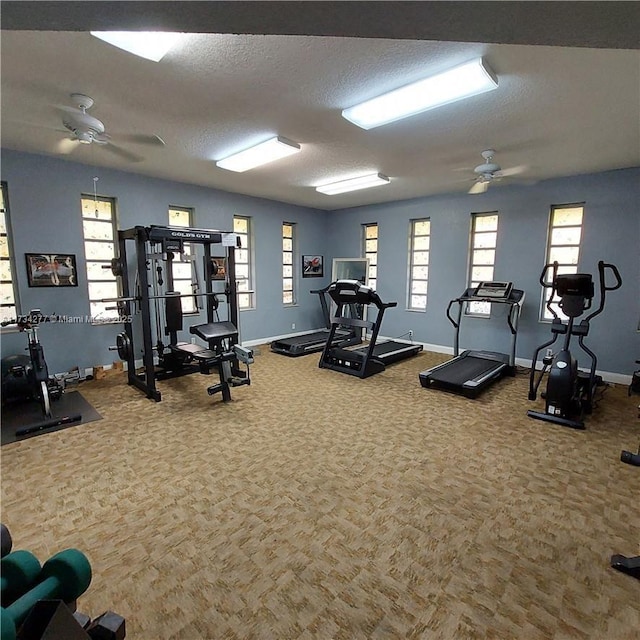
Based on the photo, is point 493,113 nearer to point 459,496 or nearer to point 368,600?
point 459,496

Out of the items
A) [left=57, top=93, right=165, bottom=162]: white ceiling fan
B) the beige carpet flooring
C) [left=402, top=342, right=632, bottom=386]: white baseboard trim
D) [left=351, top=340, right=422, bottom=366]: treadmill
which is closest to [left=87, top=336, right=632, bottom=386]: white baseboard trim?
[left=402, top=342, right=632, bottom=386]: white baseboard trim

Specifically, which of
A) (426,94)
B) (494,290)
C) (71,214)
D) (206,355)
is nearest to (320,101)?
(426,94)

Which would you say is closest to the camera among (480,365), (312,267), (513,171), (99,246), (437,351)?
(513,171)

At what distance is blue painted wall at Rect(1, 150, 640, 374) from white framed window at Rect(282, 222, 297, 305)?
17cm

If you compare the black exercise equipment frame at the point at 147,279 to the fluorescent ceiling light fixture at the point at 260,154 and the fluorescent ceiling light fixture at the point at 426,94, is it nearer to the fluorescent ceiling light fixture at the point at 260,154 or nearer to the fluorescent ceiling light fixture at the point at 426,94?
the fluorescent ceiling light fixture at the point at 260,154

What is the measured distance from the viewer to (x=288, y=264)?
7.52 meters

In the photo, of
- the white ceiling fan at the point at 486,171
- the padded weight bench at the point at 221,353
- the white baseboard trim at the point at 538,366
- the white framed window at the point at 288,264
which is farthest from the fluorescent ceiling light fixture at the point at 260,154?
the white baseboard trim at the point at 538,366

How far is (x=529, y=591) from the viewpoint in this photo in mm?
1675

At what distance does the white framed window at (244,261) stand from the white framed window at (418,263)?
315cm

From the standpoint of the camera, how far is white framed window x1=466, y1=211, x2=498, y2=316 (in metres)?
5.90

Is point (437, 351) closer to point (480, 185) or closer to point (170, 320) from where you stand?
point (480, 185)

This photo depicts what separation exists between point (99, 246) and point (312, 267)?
4202mm

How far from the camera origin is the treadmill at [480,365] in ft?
14.4

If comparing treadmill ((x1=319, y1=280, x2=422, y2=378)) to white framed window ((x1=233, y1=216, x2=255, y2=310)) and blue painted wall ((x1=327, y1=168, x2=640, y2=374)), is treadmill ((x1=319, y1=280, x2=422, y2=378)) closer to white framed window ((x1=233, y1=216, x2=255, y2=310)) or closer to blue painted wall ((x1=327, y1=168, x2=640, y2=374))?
blue painted wall ((x1=327, y1=168, x2=640, y2=374))
